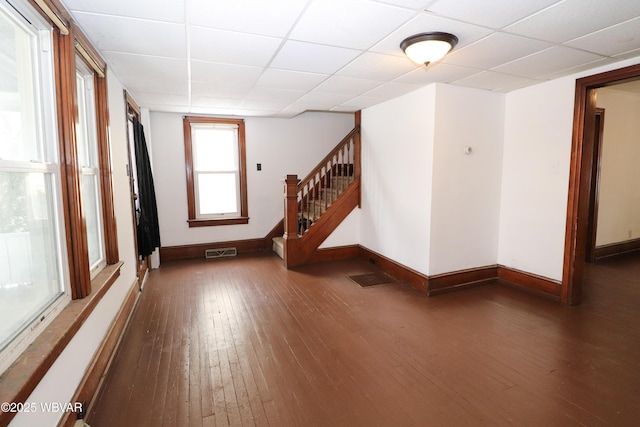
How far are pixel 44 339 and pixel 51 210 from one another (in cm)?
71

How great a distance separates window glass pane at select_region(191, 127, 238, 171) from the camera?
5449 millimetres

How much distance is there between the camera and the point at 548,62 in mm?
2854

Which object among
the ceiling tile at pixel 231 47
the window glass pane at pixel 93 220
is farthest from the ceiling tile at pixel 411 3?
the window glass pane at pixel 93 220

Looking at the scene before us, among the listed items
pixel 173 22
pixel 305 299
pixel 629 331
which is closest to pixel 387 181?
pixel 305 299

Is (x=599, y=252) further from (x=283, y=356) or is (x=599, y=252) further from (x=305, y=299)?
(x=283, y=356)

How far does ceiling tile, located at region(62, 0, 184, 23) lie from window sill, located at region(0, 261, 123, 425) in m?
1.76

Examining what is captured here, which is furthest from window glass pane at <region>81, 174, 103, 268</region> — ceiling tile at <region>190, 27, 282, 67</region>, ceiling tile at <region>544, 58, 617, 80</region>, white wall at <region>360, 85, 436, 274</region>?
ceiling tile at <region>544, 58, 617, 80</region>

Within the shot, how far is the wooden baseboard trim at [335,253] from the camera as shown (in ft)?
16.8

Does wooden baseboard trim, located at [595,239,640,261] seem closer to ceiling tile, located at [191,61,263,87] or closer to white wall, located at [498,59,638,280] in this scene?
white wall, located at [498,59,638,280]

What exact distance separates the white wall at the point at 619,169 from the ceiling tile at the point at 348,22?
4173 millimetres

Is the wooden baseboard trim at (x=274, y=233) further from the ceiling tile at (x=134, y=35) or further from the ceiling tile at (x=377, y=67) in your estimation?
the ceiling tile at (x=134, y=35)

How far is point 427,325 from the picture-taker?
3.01 meters

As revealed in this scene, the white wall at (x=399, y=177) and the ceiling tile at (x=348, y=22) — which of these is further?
the white wall at (x=399, y=177)

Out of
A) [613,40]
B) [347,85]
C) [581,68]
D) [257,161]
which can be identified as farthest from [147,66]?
[581,68]
